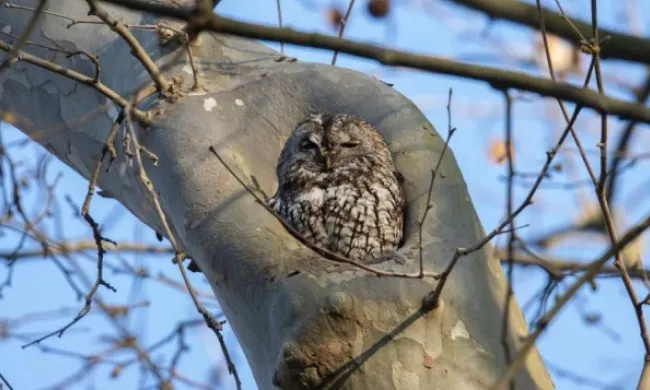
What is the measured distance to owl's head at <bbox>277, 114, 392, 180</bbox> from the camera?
4379 millimetres

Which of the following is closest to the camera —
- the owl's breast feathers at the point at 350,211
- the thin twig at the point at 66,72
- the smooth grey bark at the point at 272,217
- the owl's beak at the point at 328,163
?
the smooth grey bark at the point at 272,217

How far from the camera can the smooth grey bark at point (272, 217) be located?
287cm

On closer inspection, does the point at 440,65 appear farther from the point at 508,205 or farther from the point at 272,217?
the point at 272,217

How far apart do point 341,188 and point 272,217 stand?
918mm

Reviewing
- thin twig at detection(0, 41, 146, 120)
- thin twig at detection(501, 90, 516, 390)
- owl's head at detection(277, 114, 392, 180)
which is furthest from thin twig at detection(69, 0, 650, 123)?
owl's head at detection(277, 114, 392, 180)

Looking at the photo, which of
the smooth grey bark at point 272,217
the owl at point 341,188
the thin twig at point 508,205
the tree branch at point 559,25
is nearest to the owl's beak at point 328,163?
the owl at point 341,188

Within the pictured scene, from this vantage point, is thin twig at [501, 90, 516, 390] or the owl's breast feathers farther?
the owl's breast feathers

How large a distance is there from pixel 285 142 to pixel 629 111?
268 centimetres

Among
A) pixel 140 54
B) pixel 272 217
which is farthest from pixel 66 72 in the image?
pixel 272 217

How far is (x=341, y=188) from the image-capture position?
4.35 metres

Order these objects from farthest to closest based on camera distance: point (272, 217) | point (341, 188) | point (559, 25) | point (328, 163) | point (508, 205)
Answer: point (328, 163)
point (341, 188)
point (559, 25)
point (272, 217)
point (508, 205)

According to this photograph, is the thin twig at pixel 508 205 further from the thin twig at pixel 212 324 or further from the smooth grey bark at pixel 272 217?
the thin twig at pixel 212 324

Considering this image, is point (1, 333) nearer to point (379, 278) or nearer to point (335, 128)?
point (335, 128)

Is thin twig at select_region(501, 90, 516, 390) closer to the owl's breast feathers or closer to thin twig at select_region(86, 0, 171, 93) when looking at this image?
thin twig at select_region(86, 0, 171, 93)
